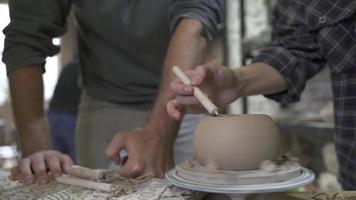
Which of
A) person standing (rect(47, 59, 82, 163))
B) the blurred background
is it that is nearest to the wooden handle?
person standing (rect(47, 59, 82, 163))

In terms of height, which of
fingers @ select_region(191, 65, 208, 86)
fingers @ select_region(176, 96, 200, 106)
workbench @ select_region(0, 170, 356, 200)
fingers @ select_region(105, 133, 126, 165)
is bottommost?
workbench @ select_region(0, 170, 356, 200)

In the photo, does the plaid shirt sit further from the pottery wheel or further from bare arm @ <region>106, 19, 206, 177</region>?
the pottery wheel

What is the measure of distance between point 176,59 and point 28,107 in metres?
0.41

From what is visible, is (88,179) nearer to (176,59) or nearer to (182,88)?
(182,88)

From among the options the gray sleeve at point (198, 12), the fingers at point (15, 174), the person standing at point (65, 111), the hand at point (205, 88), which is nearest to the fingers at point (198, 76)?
the hand at point (205, 88)

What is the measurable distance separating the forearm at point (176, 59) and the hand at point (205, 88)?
0.08m

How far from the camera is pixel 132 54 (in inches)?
55.2

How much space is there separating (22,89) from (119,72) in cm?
32

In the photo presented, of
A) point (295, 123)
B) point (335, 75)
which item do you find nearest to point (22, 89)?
point (335, 75)

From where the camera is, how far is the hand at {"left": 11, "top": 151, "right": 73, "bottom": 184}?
992 mm

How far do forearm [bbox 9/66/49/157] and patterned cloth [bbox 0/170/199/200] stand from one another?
9.7 inches

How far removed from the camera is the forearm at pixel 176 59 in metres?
1.07

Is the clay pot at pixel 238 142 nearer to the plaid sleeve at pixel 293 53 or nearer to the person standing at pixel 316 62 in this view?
the person standing at pixel 316 62

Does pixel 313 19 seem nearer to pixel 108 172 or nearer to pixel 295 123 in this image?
pixel 108 172
